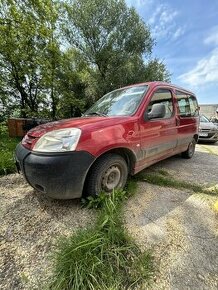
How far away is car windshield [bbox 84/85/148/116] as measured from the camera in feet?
9.99

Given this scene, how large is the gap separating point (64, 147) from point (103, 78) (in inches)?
507

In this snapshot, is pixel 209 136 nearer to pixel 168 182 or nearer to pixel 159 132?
pixel 168 182

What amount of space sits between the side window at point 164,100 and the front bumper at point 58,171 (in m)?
1.44

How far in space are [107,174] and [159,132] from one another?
4.12 ft

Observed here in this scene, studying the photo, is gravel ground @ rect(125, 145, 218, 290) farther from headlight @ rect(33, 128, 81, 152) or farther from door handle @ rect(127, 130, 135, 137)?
headlight @ rect(33, 128, 81, 152)

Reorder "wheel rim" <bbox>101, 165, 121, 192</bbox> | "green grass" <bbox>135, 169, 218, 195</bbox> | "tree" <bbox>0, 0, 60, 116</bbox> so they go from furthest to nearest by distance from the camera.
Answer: "tree" <bbox>0, 0, 60, 116</bbox> → "green grass" <bbox>135, 169, 218, 195</bbox> → "wheel rim" <bbox>101, 165, 121, 192</bbox>

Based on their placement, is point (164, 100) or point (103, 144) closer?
point (103, 144)

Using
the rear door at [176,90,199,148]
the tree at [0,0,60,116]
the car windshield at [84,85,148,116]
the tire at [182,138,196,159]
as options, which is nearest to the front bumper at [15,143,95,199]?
the car windshield at [84,85,148,116]

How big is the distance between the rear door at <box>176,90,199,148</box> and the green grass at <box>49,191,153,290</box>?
267 centimetres

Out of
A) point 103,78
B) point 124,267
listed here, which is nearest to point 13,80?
point 103,78

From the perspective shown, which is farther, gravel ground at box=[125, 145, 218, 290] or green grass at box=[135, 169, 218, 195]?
green grass at box=[135, 169, 218, 195]

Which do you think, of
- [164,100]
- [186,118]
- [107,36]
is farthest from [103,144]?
[107,36]

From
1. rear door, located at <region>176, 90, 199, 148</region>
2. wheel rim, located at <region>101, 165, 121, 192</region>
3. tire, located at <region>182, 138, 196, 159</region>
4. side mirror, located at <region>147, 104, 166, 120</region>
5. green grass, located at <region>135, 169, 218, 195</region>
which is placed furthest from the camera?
tire, located at <region>182, 138, 196, 159</region>

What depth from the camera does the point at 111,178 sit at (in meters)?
2.71
